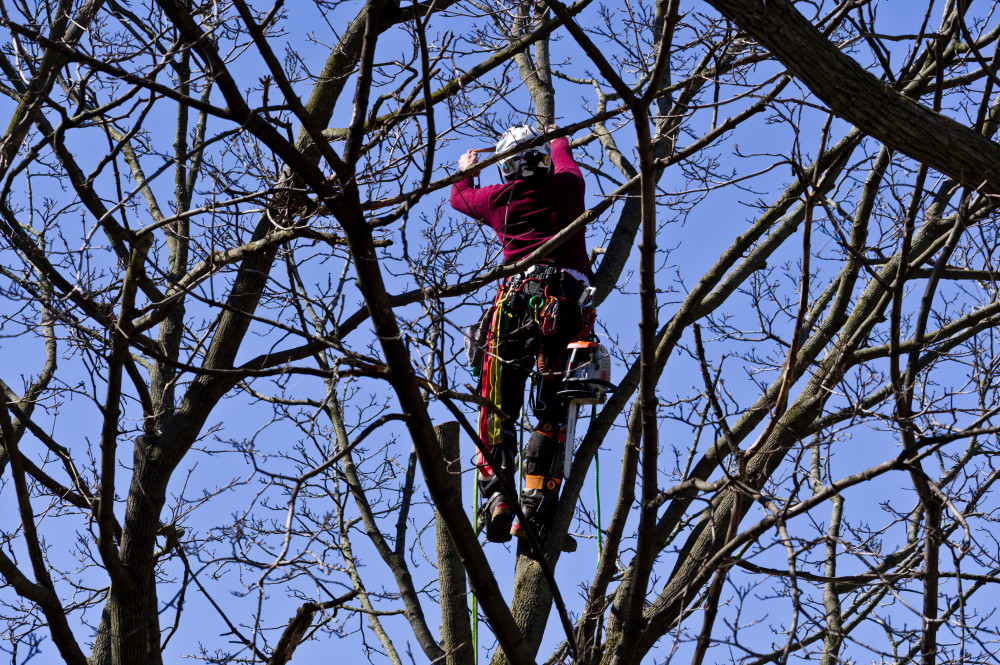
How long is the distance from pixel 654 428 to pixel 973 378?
3.86ft

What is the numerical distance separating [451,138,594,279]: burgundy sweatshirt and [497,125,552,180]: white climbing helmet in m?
0.05

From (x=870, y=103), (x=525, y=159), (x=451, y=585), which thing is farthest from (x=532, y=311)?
(x=870, y=103)

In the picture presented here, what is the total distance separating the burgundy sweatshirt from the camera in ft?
17.3

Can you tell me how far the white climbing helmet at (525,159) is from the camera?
5.15 m

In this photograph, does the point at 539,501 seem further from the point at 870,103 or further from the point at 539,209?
the point at 870,103

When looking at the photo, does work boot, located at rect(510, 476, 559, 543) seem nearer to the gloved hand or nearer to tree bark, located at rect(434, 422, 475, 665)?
tree bark, located at rect(434, 422, 475, 665)

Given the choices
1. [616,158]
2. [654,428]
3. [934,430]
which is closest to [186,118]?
[616,158]

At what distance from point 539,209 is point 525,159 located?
0.27 meters

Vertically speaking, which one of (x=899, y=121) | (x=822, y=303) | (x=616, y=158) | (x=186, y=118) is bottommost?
(x=899, y=121)

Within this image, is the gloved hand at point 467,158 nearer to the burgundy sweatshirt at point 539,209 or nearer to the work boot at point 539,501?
the burgundy sweatshirt at point 539,209

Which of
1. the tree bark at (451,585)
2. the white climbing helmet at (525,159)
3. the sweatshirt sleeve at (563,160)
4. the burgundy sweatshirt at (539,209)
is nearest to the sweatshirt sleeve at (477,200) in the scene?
the burgundy sweatshirt at (539,209)

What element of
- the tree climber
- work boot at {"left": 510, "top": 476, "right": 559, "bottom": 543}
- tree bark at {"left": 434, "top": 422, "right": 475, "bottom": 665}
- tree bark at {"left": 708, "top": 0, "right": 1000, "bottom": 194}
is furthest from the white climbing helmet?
tree bark at {"left": 708, "top": 0, "right": 1000, "bottom": 194}

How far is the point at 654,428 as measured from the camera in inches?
120

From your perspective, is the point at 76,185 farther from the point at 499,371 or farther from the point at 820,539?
the point at 820,539
